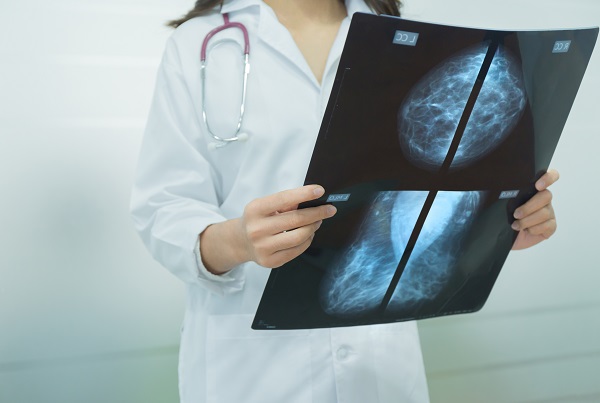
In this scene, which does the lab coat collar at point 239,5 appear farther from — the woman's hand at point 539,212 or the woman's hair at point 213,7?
the woman's hand at point 539,212

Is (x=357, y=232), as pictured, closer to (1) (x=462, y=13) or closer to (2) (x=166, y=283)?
(2) (x=166, y=283)

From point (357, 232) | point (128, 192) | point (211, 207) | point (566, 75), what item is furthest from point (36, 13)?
point (566, 75)

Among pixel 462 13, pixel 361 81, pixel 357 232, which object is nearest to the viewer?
pixel 361 81

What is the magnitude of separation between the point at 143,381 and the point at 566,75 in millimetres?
1097

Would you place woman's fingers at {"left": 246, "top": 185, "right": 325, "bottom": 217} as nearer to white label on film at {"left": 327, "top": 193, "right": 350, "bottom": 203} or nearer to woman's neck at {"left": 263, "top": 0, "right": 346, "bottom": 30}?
white label on film at {"left": 327, "top": 193, "right": 350, "bottom": 203}

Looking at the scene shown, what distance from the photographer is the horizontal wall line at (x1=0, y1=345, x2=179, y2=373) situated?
149cm

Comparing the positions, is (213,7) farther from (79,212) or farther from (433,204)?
(79,212)

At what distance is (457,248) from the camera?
970 millimetres

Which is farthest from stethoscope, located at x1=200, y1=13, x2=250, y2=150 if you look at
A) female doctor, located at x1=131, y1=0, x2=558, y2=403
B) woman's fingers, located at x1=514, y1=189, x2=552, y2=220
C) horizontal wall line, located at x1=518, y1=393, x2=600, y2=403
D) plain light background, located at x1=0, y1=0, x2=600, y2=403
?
horizontal wall line, located at x1=518, y1=393, x2=600, y2=403

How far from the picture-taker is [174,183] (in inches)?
38.8

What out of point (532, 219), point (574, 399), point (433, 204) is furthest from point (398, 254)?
point (574, 399)

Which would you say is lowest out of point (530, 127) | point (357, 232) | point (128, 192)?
point (128, 192)

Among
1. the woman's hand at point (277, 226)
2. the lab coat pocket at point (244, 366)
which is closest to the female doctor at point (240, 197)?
the lab coat pocket at point (244, 366)

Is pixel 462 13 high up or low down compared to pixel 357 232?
up
